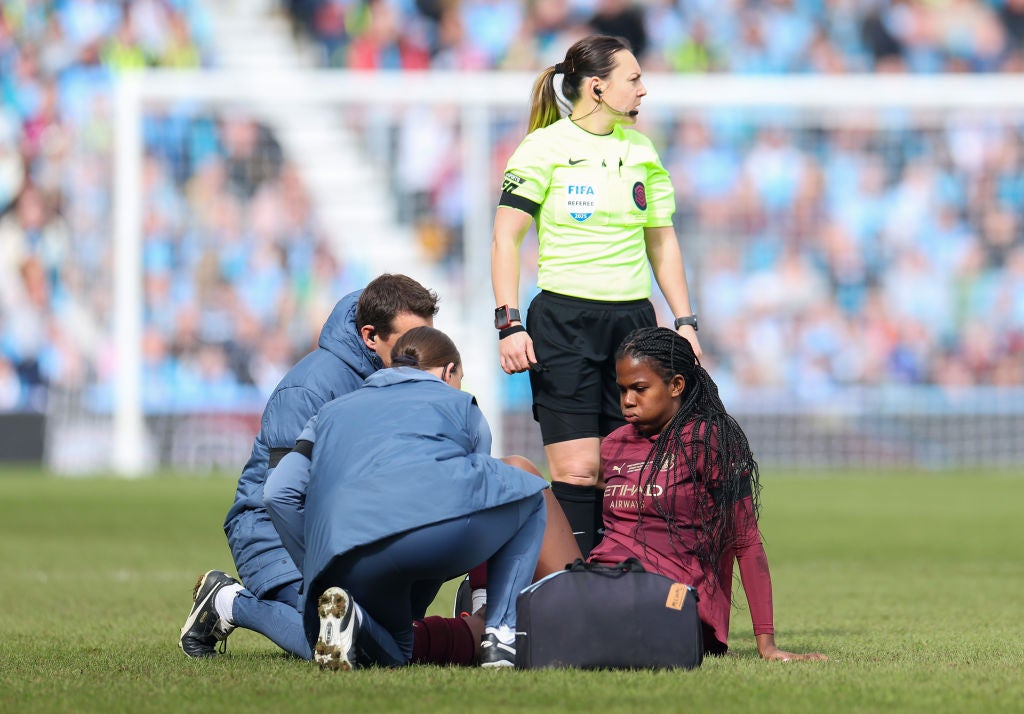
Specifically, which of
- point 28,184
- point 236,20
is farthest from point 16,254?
point 236,20

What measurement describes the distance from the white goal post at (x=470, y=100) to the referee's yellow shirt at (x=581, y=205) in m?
9.77

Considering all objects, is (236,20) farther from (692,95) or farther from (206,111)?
(692,95)

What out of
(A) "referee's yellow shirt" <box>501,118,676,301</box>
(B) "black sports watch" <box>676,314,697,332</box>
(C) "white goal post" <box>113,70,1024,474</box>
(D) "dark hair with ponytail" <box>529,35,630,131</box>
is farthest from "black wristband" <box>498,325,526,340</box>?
(C) "white goal post" <box>113,70,1024,474</box>

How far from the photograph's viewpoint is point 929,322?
1769 cm

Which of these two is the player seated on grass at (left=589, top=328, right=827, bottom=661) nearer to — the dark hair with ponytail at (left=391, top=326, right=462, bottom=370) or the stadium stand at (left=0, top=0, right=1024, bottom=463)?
the dark hair with ponytail at (left=391, top=326, right=462, bottom=370)

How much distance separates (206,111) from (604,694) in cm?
1448

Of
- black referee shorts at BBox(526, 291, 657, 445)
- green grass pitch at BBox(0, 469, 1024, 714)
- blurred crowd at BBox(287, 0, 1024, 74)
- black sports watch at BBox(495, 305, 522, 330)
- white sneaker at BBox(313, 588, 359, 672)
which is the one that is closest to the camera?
green grass pitch at BBox(0, 469, 1024, 714)

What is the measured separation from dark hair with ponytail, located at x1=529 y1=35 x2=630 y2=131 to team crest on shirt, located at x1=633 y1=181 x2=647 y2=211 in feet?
1.34

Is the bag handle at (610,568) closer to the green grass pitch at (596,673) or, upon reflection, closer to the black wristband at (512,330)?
the green grass pitch at (596,673)

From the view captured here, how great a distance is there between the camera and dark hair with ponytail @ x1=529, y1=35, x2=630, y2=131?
6.03 m

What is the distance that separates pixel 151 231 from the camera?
17531 millimetres

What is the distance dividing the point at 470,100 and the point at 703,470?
452 inches

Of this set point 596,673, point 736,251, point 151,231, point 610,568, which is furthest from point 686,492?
point 151,231

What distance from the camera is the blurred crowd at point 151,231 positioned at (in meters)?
17.2
